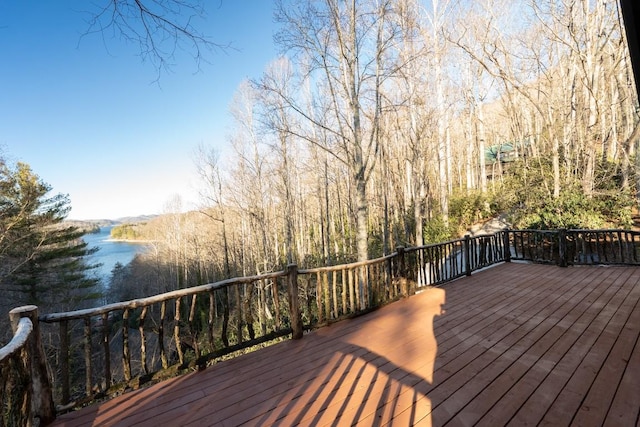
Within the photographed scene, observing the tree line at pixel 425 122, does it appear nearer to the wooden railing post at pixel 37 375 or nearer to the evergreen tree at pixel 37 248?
the evergreen tree at pixel 37 248

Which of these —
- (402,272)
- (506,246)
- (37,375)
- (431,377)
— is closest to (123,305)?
(37,375)

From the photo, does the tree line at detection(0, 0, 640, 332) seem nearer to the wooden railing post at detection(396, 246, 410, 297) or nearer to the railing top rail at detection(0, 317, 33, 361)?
the wooden railing post at detection(396, 246, 410, 297)

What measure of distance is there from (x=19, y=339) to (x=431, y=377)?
2936mm

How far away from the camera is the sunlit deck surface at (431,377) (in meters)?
1.98

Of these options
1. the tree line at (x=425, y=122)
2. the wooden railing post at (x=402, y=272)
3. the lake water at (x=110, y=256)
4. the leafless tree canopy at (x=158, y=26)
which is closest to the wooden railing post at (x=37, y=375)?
the leafless tree canopy at (x=158, y=26)

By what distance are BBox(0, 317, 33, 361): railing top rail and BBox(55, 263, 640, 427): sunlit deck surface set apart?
82 centimetres

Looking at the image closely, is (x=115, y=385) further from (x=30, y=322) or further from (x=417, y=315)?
(x=417, y=315)

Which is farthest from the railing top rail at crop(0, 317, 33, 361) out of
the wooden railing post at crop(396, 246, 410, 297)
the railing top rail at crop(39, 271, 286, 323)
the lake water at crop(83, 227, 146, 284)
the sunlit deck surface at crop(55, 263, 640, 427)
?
the lake water at crop(83, 227, 146, 284)

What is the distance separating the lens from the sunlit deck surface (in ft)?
6.50

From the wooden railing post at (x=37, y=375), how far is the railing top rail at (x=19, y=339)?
8 cm

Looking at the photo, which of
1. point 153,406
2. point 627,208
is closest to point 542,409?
point 153,406

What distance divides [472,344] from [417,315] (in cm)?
103

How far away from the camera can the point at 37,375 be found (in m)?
2.08

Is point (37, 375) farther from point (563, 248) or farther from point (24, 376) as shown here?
point (563, 248)
